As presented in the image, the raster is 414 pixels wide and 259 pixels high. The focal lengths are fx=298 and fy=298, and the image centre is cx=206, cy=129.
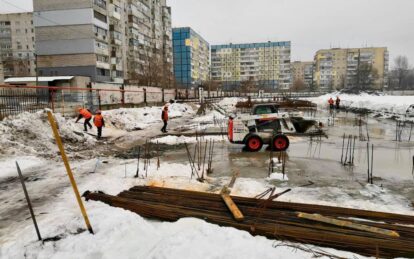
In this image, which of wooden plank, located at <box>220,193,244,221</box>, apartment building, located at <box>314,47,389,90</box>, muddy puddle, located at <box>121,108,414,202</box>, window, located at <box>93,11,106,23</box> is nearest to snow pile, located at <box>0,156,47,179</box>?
muddy puddle, located at <box>121,108,414,202</box>

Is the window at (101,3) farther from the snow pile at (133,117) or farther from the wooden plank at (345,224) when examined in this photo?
the wooden plank at (345,224)

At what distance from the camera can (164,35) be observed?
7194 centimetres

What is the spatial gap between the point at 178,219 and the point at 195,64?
289 feet

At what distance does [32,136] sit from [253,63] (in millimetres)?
104813

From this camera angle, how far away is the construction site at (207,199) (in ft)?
12.8

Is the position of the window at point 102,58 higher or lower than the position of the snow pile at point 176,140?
higher

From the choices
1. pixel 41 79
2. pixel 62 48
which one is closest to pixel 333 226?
pixel 41 79

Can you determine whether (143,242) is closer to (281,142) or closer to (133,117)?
(281,142)

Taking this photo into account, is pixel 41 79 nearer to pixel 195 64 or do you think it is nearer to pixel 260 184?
pixel 260 184

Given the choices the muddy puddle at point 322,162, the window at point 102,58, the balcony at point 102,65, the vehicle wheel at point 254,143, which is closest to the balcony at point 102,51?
the window at point 102,58

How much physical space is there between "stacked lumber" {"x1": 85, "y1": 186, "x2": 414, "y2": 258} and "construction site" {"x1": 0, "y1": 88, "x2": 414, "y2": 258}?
17mm

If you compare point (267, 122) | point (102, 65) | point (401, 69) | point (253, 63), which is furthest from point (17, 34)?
point (401, 69)

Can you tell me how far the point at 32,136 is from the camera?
10.9 m

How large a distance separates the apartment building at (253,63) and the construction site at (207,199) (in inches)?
3748
